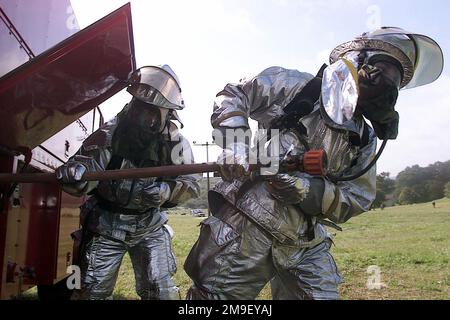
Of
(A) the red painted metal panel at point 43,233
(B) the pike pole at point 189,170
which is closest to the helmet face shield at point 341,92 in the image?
(B) the pike pole at point 189,170

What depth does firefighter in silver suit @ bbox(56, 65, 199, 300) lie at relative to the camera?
315 cm

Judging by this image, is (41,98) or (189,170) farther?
(41,98)

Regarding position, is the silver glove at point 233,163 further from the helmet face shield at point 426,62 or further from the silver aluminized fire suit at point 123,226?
the helmet face shield at point 426,62

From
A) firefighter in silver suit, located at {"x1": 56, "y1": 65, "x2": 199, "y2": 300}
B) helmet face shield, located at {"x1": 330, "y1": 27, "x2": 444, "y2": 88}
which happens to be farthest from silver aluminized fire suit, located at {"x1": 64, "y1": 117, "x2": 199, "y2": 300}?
helmet face shield, located at {"x1": 330, "y1": 27, "x2": 444, "y2": 88}

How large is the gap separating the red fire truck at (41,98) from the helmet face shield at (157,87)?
185 millimetres

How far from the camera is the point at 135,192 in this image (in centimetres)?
315

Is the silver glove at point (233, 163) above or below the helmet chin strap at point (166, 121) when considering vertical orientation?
below

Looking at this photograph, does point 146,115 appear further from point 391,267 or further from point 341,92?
point 391,267

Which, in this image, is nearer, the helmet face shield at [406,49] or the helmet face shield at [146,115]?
the helmet face shield at [406,49]

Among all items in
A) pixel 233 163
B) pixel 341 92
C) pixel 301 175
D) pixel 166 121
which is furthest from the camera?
pixel 166 121

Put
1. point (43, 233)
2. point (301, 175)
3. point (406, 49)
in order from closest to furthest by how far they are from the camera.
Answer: point (301, 175), point (406, 49), point (43, 233)

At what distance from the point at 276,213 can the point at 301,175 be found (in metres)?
0.28

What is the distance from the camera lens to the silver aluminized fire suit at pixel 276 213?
249 cm

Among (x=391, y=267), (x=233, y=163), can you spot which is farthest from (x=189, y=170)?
(x=391, y=267)
